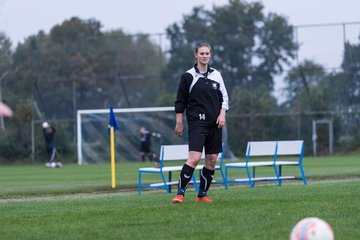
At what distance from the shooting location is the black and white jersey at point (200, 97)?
11.5 metres

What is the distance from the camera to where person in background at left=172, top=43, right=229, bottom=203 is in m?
11.4

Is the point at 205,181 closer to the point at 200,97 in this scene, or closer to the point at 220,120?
the point at 220,120

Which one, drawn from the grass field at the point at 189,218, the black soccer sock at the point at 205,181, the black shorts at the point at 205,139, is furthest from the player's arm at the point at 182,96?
the grass field at the point at 189,218

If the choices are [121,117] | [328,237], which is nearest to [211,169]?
[328,237]

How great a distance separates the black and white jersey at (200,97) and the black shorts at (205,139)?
88mm

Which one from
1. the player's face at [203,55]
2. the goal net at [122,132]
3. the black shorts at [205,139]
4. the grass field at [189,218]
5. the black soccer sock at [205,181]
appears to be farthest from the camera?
the goal net at [122,132]

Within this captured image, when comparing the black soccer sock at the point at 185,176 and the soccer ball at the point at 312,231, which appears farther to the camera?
the black soccer sock at the point at 185,176

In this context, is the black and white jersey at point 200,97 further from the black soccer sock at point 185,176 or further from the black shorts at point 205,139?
the black soccer sock at point 185,176

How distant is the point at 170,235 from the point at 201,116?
127 inches

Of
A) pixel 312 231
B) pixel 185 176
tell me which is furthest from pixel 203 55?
pixel 312 231

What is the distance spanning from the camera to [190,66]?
46.6 m

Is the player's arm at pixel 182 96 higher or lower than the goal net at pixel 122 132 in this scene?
higher

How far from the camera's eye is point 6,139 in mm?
41156

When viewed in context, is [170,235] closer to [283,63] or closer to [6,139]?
[6,139]
